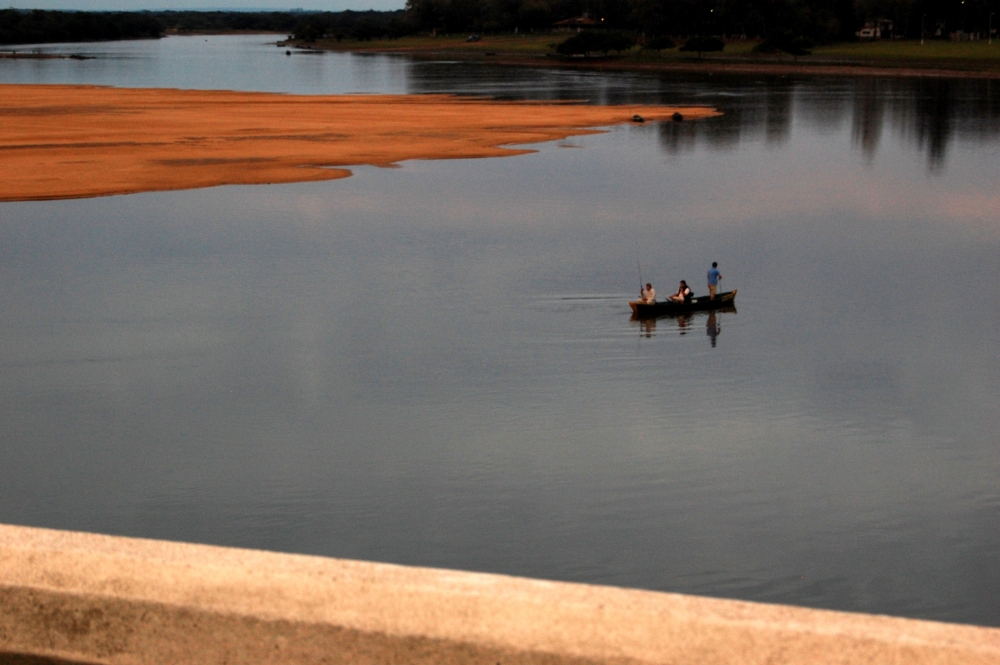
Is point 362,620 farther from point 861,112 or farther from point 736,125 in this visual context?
point 861,112

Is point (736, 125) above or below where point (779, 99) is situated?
below

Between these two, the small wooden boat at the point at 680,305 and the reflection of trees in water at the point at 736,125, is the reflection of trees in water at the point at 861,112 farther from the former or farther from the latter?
the small wooden boat at the point at 680,305

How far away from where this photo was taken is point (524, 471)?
51.0 ft

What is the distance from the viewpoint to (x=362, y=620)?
452 cm

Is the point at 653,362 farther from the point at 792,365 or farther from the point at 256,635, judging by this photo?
the point at 256,635

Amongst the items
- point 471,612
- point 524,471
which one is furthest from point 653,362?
point 471,612

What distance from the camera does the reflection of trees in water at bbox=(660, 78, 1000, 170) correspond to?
60438mm

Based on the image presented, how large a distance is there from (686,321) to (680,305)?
0.38 meters

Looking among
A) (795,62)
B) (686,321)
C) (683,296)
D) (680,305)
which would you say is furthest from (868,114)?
(795,62)

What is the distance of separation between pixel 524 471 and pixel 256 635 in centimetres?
1102

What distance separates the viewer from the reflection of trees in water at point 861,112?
60.4m

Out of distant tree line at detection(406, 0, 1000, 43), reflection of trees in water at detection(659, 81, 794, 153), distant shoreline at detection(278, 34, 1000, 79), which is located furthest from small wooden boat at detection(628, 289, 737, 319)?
distant tree line at detection(406, 0, 1000, 43)

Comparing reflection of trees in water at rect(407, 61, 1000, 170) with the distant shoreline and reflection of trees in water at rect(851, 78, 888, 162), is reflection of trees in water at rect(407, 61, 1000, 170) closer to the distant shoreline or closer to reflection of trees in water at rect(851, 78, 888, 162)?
reflection of trees in water at rect(851, 78, 888, 162)

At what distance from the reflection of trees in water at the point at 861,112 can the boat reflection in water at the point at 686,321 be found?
98.4 feet
